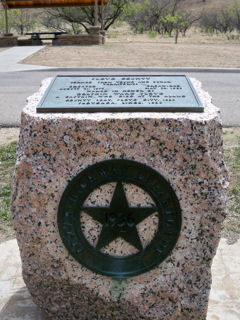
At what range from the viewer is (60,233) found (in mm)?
2400

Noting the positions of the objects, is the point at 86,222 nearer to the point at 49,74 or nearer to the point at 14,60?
the point at 49,74


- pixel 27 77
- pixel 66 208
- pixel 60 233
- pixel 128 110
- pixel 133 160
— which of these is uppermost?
pixel 128 110

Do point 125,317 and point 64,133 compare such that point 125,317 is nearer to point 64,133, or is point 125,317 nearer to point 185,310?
point 185,310

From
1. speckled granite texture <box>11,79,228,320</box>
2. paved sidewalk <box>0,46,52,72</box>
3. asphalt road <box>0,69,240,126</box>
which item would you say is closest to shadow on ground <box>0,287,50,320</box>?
speckled granite texture <box>11,79,228,320</box>

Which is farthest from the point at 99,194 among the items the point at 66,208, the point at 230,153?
the point at 230,153

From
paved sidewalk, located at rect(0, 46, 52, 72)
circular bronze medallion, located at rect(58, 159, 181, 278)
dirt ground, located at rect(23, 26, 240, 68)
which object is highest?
circular bronze medallion, located at rect(58, 159, 181, 278)

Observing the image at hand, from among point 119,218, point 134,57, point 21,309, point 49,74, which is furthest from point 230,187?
point 134,57

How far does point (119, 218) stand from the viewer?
2406 mm

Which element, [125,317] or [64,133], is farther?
[125,317]

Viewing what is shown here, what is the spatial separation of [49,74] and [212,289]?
897 centimetres

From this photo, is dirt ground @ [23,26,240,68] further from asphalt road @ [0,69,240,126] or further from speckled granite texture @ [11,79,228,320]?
speckled granite texture @ [11,79,228,320]

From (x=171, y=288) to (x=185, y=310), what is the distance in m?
0.20

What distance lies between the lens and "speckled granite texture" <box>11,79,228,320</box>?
88.4 inches

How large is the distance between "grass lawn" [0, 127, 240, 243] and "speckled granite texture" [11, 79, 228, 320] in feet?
3.71
